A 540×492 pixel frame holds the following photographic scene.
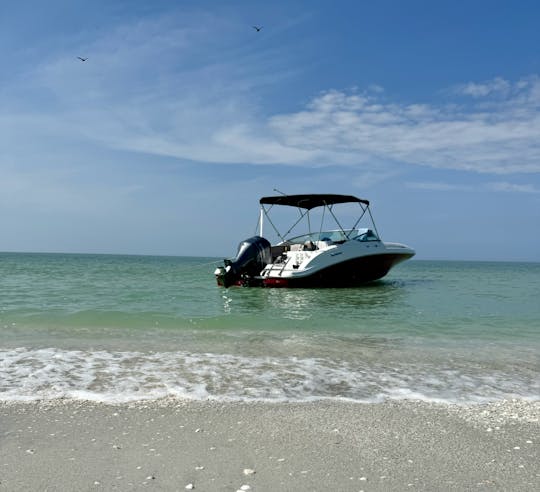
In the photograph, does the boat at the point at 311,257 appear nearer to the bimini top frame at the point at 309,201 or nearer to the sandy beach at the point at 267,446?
the bimini top frame at the point at 309,201

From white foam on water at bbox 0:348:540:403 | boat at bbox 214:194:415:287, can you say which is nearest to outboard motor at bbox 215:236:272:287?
boat at bbox 214:194:415:287

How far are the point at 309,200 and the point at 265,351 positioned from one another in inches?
653

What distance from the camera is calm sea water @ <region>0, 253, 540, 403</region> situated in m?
6.09

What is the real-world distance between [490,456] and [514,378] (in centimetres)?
351

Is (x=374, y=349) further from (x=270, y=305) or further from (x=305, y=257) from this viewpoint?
(x=305, y=257)

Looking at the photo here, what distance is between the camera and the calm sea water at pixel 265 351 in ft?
20.0

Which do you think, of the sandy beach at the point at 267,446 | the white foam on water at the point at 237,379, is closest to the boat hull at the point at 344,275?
the white foam on water at the point at 237,379

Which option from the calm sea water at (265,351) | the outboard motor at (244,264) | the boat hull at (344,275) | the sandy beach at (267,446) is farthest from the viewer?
the outboard motor at (244,264)

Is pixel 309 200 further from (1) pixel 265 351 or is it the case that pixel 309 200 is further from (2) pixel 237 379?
(2) pixel 237 379

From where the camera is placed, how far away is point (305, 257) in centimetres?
2303

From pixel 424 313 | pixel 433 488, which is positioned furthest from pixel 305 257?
pixel 433 488

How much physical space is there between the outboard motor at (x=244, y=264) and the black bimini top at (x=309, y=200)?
8.32ft

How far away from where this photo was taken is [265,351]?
8.72 metres

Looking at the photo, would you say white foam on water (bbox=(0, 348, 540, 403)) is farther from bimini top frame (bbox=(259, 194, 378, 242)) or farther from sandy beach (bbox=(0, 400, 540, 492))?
bimini top frame (bbox=(259, 194, 378, 242))
